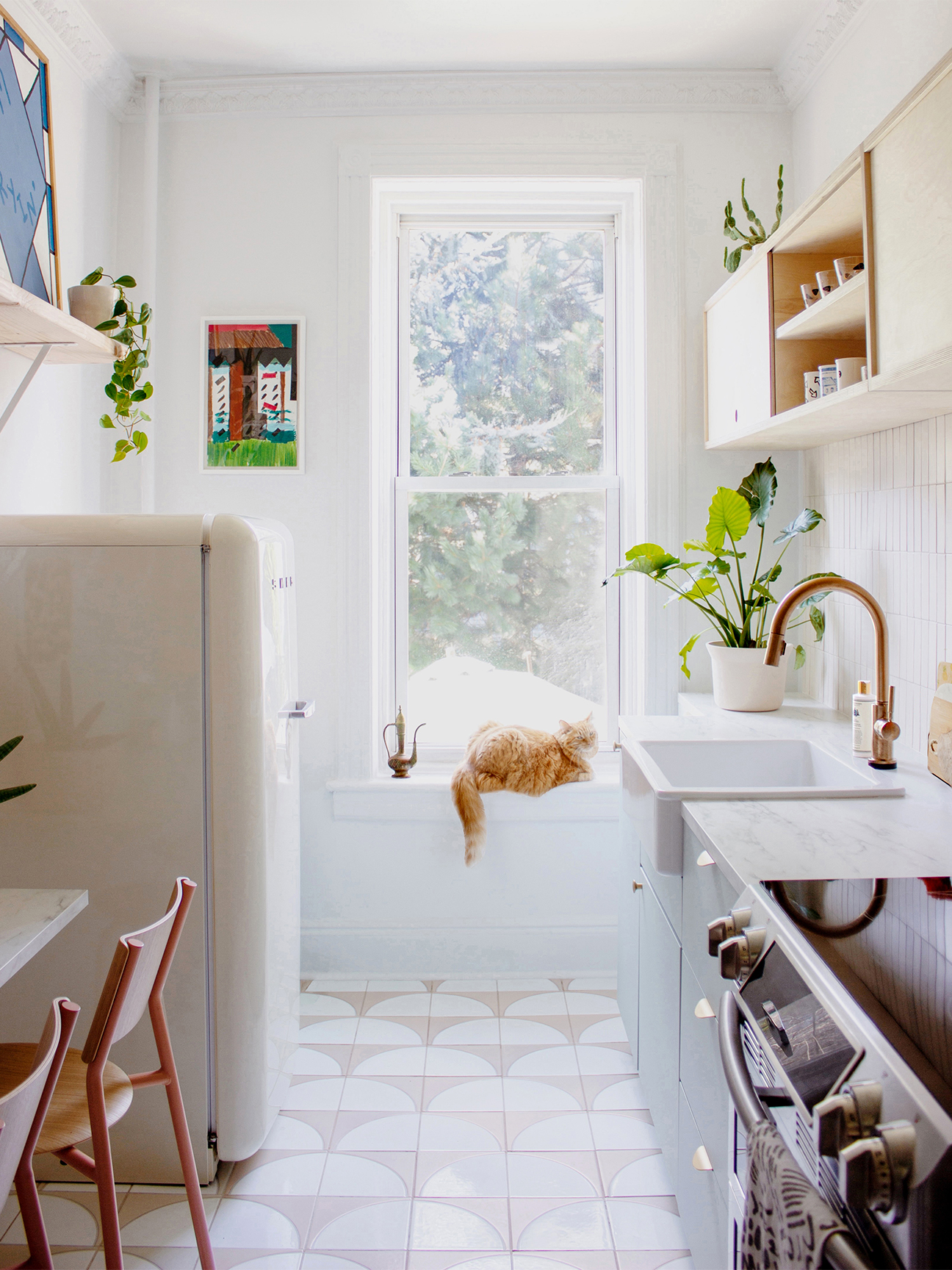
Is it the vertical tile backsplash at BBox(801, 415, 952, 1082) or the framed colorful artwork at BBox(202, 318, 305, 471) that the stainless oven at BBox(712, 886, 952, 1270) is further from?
the framed colorful artwork at BBox(202, 318, 305, 471)

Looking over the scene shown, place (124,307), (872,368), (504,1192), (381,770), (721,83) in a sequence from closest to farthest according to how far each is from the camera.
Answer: (872,368)
(504,1192)
(124,307)
(721,83)
(381,770)

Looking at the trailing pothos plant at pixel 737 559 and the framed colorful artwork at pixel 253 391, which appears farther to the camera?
the framed colorful artwork at pixel 253 391

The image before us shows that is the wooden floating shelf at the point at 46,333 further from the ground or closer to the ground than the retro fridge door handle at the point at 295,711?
further from the ground

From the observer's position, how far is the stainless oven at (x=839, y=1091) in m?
0.67

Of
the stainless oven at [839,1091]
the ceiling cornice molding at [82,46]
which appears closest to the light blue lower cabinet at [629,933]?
the stainless oven at [839,1091]

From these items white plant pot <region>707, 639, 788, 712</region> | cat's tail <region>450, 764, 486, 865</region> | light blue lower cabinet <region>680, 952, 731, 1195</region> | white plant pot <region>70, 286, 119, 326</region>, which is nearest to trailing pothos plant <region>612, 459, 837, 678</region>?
white plant pot <region>707, 639, 788, 712</region>

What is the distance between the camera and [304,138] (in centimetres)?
277

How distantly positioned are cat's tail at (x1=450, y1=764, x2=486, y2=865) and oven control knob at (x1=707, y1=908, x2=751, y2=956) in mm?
1524

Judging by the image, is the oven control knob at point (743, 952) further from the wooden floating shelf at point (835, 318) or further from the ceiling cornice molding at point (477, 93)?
the ceiling cornice molding at point (477, 93)

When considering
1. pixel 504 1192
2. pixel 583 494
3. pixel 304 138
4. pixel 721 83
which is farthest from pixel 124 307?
pixel 504 1192

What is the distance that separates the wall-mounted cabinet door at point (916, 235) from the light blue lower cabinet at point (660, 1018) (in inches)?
44.4

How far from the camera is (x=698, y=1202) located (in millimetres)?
1493

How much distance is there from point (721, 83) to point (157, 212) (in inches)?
69.7

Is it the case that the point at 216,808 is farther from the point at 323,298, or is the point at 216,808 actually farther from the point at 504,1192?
the point at 323,298
